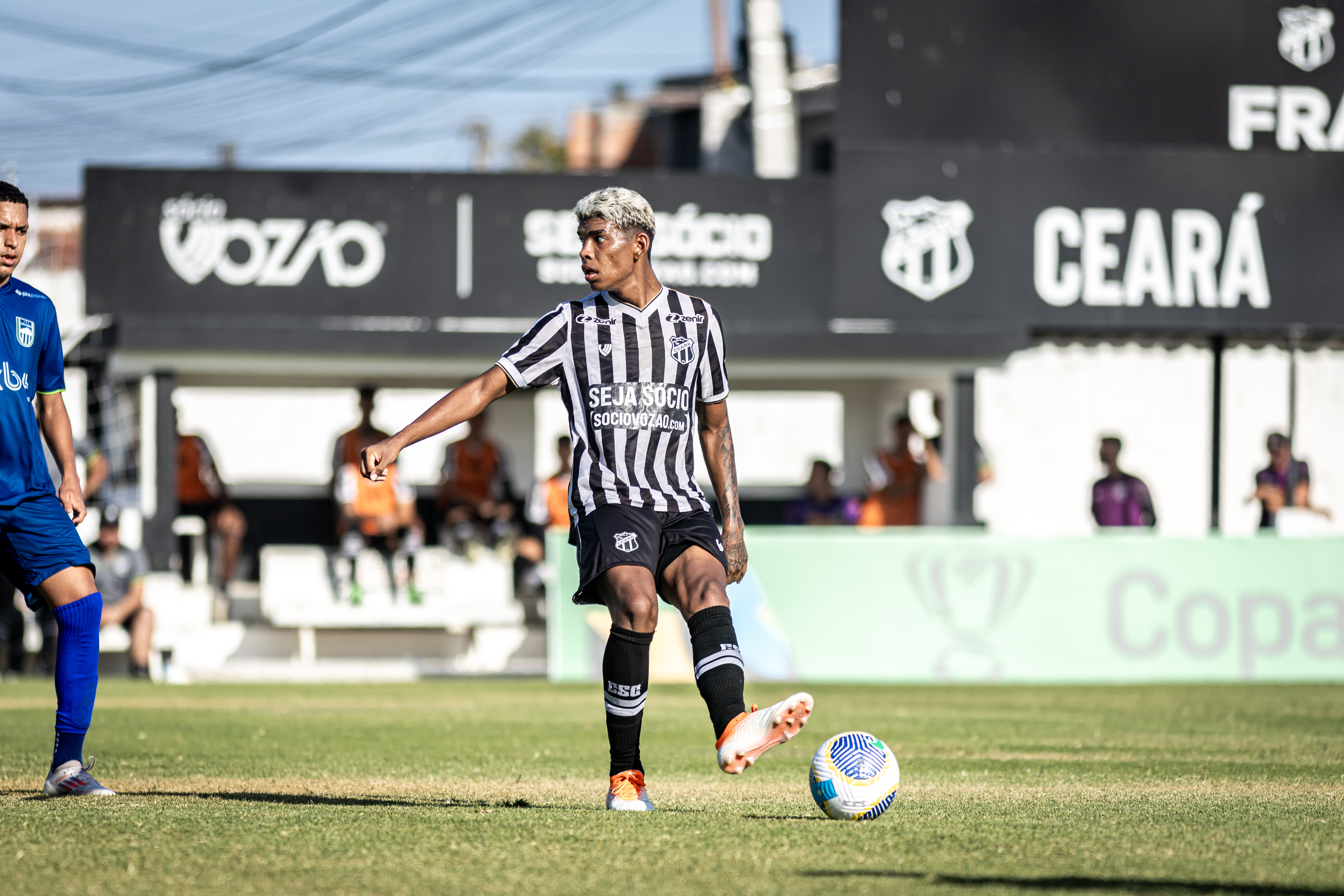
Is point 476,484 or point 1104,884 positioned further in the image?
point 476,484

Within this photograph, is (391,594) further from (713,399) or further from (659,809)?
(713,399)

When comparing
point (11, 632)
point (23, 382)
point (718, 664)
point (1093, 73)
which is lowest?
point (11, 632)

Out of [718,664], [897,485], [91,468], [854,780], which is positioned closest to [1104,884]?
[854,780]

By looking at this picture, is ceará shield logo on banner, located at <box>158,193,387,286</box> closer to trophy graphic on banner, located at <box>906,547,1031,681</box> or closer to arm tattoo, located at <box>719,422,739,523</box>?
trophy graphic on banner, located at <box>906,547,1031,681</box>

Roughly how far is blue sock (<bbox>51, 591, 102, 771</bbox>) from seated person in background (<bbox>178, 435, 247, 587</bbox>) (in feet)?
38.5

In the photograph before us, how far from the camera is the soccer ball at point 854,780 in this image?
575cm

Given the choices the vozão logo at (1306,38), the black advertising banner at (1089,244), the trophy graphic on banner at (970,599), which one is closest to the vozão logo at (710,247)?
the black advertising banner at (1089,244)

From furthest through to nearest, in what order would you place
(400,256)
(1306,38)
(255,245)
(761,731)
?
1. (1306,38)
2. (400,256)
3. (255,245)
4. (761,731)

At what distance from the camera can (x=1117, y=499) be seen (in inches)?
677

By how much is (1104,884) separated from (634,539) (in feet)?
6.55

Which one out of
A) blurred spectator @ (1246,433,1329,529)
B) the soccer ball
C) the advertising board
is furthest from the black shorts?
blurred spectator @ (1246,433,1329,529)

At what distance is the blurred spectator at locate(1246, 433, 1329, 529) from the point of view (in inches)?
689

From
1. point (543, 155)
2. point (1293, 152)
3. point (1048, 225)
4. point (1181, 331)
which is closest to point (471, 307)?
point (1048, 225)

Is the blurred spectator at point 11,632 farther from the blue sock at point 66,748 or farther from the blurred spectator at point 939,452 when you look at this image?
the blue sock at point 66,748
